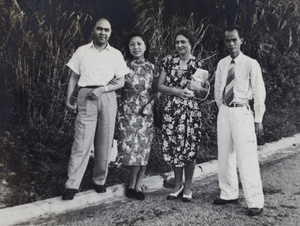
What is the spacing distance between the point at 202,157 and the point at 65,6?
2.99m

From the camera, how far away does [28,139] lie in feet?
14.4

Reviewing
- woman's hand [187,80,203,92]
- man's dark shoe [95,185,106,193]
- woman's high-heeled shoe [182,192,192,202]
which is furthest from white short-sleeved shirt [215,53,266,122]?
man's dark shoe [95,185,106,193]

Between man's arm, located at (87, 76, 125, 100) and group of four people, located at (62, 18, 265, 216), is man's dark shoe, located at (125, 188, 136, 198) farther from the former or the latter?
man's arm, located at (87, 76, 125, 100)

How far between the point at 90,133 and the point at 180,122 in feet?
3.06

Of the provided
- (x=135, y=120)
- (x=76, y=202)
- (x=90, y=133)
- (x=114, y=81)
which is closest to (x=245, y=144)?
(x=135, y=120)

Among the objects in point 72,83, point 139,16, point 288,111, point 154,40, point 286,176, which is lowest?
point 286,176

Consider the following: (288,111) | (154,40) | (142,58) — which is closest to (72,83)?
(142,58)

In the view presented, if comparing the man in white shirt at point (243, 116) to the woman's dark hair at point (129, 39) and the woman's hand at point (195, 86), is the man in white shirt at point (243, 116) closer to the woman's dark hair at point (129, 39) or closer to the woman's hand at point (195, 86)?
the woman's hand at point (195, 86)

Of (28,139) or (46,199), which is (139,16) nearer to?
(28,139)

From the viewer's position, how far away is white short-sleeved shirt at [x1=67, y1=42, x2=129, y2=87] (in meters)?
3.58

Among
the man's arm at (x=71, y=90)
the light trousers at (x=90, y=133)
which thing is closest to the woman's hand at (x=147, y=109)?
the light trousers at (x=90, y=133)

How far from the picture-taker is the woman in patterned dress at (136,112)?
3.73m

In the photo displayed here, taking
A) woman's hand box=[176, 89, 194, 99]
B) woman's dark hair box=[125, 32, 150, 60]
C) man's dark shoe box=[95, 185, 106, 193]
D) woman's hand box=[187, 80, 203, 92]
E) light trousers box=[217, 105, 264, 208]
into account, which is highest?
woman's dark hair box=[125, 32, 150, 60]

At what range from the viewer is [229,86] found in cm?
347
